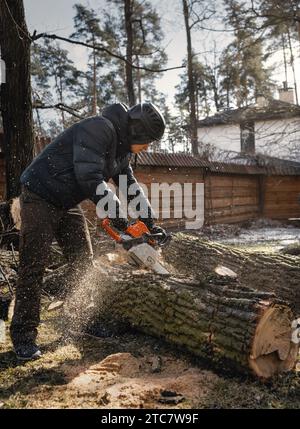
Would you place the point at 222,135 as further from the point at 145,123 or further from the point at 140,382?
the point at 140,382

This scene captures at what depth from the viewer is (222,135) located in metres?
25.4

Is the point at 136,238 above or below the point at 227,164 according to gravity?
below

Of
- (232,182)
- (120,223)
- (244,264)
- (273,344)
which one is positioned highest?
(232,182)

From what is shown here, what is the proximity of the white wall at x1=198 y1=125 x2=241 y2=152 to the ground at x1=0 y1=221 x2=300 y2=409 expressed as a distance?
23.0 metres

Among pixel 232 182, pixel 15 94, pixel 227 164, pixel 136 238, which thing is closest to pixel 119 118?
pixel 136 238

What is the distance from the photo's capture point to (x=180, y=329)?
2.88m

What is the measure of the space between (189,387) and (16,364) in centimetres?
129

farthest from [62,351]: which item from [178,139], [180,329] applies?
[178,139]

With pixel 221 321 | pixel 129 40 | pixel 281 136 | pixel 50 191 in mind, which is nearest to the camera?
pixel 221 321

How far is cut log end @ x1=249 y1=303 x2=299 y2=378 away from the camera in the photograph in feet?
8.02

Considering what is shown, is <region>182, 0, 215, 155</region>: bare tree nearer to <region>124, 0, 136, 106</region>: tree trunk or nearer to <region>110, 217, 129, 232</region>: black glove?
<region>124, 0, 136, 106</region>: tree trunk

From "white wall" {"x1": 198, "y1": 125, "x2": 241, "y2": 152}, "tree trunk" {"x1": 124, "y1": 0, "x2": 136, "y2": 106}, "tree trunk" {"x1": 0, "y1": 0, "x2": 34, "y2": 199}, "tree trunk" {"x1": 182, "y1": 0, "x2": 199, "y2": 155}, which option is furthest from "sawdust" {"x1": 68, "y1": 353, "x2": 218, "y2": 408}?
"white wall" {"x1": 198, "y1": 125, "x2": 241, "y2": 152}

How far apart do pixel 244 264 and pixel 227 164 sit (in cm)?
1149

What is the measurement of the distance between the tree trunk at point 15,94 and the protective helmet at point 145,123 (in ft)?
11.2
